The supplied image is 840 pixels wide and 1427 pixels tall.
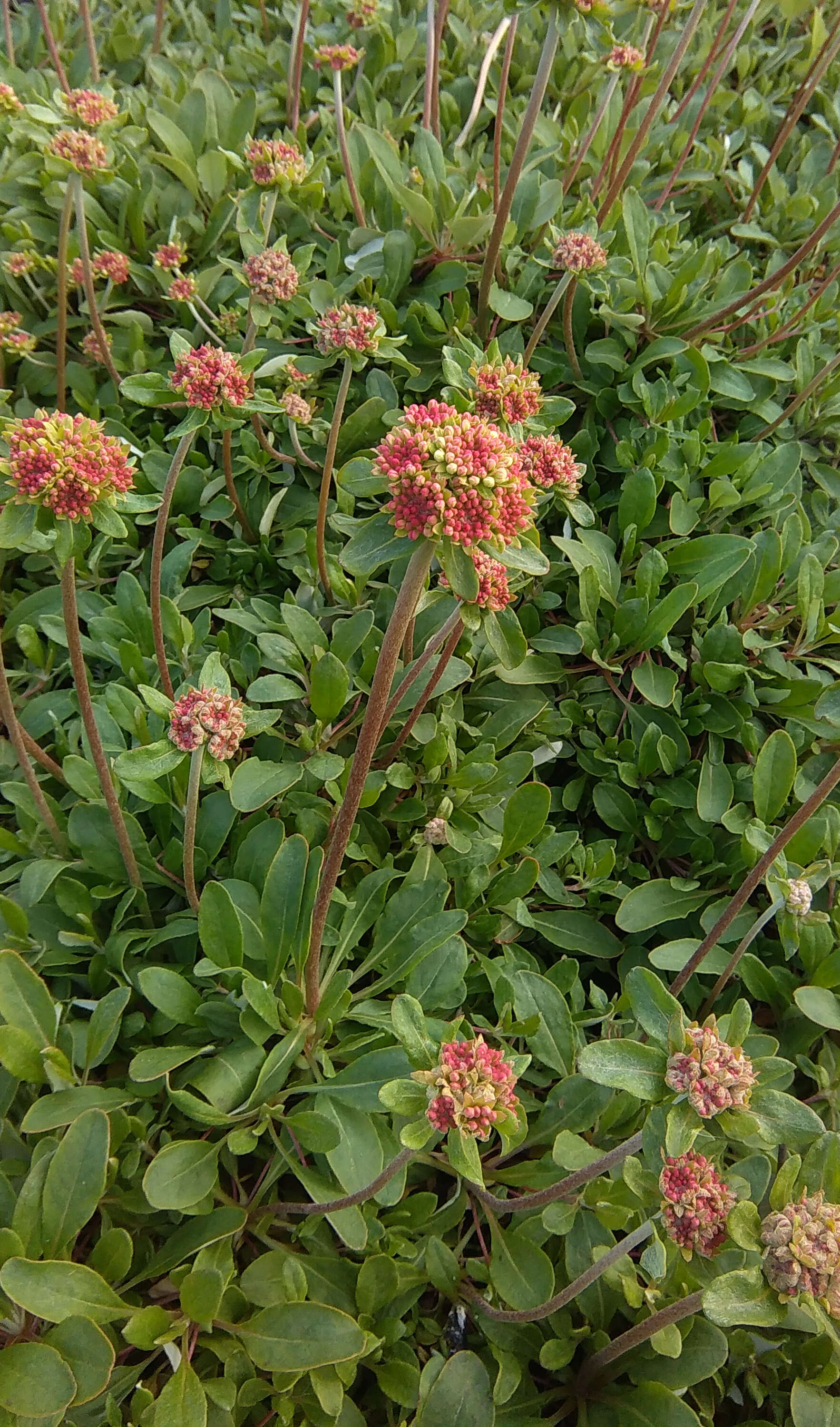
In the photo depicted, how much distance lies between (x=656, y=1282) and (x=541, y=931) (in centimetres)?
77

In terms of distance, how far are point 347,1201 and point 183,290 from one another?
94.0 inches

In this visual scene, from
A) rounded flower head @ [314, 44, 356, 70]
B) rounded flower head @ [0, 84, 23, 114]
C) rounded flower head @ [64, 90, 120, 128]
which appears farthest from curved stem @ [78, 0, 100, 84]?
rounded flower head @ [64, 90, 120, 128]

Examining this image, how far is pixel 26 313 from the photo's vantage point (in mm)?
2959

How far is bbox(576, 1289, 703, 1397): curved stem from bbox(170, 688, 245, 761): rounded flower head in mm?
1158

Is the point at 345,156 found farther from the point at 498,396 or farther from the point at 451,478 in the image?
the point at 451,478

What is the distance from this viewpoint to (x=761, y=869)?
171cm

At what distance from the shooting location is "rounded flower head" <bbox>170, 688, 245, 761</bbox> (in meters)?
1.59

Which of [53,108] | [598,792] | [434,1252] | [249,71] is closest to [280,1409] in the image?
[434,1252]

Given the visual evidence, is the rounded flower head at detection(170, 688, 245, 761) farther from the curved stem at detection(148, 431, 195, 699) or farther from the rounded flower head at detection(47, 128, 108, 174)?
the rounded flower head at detection(47, 128, 108, 174)

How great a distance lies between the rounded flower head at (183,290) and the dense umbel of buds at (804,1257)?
2.57m

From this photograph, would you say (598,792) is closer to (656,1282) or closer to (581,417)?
(656,1282)

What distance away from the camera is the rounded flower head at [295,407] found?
92.3 inches

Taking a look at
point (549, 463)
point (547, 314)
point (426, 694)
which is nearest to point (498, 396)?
point (549, 463)

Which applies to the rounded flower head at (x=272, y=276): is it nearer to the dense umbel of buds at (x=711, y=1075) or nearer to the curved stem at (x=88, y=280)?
the curved stem at (x=88, y=280)
